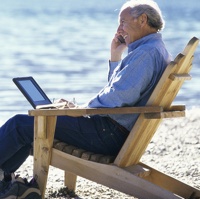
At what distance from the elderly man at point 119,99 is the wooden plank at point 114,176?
132mm

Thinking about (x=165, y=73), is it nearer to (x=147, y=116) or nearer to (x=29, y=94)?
(x=147, y=116)

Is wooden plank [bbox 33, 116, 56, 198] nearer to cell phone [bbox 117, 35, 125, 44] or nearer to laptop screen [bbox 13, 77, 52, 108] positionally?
laptop screen [bbox 13, 77, 52, 108]

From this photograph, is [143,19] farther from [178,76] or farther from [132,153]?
[132,153]

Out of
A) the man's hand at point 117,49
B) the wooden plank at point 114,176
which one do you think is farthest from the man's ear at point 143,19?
the wooden plank at point 114,176

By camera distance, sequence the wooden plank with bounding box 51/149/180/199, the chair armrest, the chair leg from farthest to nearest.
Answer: the chair leg, the wooden plank with bounding box 51/149/180/199, the chair armrest

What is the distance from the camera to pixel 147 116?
5.21 metres

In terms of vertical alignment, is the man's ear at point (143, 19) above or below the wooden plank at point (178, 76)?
above

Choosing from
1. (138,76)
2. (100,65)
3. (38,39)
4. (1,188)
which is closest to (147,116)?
(138,76)

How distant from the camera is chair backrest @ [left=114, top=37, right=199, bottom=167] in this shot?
518 cm

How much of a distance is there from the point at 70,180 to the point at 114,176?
2.62 ft

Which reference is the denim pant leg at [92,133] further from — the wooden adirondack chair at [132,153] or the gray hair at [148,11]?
the gray hair at [148,11]

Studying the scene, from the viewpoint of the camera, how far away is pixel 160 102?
17.3 ft

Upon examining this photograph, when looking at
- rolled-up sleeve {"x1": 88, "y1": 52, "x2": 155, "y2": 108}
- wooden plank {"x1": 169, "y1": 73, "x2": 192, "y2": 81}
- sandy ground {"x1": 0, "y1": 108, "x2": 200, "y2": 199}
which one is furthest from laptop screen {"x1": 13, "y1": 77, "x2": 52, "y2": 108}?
wooden plank {"x1": 169, "y1": 73, "x2": 192, "y2": 81}

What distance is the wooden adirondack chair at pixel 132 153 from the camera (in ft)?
17.1
